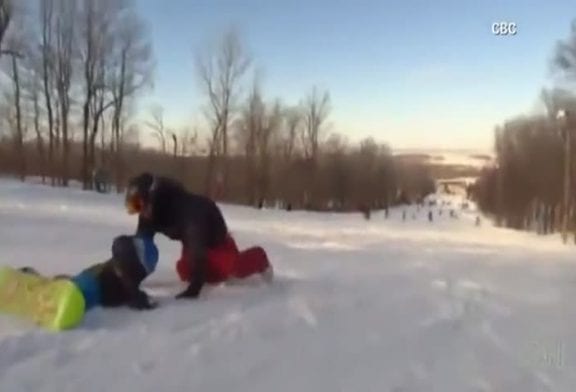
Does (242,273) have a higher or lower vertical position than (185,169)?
lower

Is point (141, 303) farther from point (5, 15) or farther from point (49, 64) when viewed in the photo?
point (5, 15)

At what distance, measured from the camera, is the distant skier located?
292cm

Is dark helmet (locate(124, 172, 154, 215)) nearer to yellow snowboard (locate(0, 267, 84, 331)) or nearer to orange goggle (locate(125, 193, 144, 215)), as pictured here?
orange goggle (locate(125, 193, 144, 215))

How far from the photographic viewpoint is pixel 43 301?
2.33 m

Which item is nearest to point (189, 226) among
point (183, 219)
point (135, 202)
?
point (183, 219)

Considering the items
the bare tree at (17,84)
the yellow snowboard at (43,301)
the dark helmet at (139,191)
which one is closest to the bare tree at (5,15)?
the bare tree at (17,84)

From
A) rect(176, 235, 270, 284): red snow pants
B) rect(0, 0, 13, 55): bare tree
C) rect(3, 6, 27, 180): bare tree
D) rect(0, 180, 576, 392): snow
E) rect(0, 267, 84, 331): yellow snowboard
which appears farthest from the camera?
rect(0, 0, 13, 55): bare tree

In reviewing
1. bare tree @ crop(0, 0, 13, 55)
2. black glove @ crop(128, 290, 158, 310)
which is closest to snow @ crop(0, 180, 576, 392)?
black glove @ crop(128, 290, 158, 310)

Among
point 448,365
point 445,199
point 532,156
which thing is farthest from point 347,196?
point 448,365

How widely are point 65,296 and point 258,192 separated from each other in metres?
1.29

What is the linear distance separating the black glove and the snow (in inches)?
2.1

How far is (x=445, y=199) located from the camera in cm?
417

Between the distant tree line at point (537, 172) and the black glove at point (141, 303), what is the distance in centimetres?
236

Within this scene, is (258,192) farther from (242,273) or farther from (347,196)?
(347,196)
